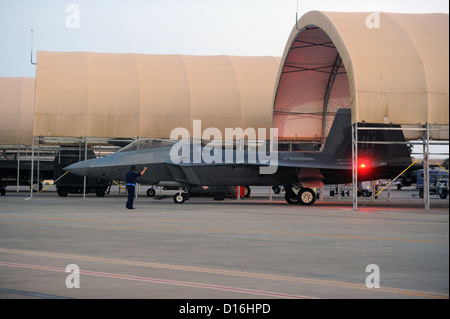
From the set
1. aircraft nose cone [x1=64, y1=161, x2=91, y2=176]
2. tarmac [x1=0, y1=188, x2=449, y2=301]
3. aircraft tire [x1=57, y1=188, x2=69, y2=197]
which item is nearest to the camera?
tarmac [x1=0, y1=188, x2=449, y2=301]

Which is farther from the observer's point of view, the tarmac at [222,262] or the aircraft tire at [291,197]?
the aircraft tire at [291,197]

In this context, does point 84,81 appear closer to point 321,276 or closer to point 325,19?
point 325,19

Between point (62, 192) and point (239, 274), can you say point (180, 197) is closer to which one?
point (62, 192)

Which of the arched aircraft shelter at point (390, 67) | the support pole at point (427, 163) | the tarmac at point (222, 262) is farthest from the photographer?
the arched aircraft shelter at point (390, 67)

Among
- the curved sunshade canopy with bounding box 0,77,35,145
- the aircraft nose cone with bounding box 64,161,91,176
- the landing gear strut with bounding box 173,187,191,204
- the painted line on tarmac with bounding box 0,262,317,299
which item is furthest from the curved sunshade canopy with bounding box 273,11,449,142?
the curved sunshade canopy with bounding box 0,77,35,145

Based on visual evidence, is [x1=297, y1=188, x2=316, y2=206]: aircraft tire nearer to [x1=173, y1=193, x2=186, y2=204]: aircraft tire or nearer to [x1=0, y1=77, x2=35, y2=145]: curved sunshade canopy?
[x1=173, y1=193, x2=186, y2=204]: aircraft tire

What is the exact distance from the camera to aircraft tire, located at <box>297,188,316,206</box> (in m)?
28.0

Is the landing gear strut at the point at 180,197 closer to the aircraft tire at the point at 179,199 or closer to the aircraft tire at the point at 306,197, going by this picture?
the aircraft tire at the point at 179,199

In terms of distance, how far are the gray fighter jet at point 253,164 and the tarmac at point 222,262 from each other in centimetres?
1208

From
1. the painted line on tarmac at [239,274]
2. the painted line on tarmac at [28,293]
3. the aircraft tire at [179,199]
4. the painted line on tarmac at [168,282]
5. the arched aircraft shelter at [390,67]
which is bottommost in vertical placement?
the painted line on tarmac at [28,293]

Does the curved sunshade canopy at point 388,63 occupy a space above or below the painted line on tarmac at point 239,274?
above

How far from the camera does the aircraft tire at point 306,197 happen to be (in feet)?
92.0

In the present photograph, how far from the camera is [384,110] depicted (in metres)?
24.3

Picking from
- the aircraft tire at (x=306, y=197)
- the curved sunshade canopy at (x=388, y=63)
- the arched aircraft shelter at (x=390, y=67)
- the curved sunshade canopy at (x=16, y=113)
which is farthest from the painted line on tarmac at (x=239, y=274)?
the curved sunshade canopy at (x=16, y=113)
